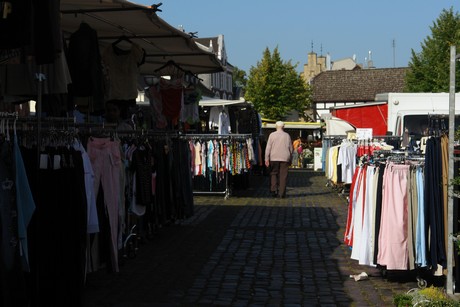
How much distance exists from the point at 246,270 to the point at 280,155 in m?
10.7

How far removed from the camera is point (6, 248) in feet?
17.8

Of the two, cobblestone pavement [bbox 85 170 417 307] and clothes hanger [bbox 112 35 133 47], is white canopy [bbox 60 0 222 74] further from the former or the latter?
cobblestone pavement [bbox 85 170 417 307]

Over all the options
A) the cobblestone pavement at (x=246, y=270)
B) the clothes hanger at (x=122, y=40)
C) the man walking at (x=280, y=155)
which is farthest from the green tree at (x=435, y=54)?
the clothes hanger at (x=122, y=40)

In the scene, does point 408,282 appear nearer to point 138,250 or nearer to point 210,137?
point 138,250

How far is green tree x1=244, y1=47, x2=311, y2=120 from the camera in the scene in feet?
196

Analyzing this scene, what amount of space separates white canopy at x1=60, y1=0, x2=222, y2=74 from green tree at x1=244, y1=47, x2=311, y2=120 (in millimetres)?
45030

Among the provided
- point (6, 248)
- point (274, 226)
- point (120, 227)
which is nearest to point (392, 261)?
point (120, 227)

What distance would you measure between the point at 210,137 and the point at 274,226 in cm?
466

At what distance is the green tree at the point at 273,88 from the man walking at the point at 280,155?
38.8 m

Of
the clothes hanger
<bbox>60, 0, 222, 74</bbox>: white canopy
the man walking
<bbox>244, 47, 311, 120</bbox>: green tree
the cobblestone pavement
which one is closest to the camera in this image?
the cobblestone pavement

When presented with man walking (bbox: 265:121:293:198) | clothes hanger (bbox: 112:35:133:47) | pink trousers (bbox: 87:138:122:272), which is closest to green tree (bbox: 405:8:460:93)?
man walking (bbox: 265:121:293:198)

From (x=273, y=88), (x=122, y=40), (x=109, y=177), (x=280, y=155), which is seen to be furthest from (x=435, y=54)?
(x=109, y=177)

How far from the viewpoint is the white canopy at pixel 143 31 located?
902cm

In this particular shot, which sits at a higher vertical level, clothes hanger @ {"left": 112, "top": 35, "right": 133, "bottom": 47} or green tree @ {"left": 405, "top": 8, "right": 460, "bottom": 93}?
green tree @ {"left": 405, "top": 8, "right": 460, "bottom": 93}
